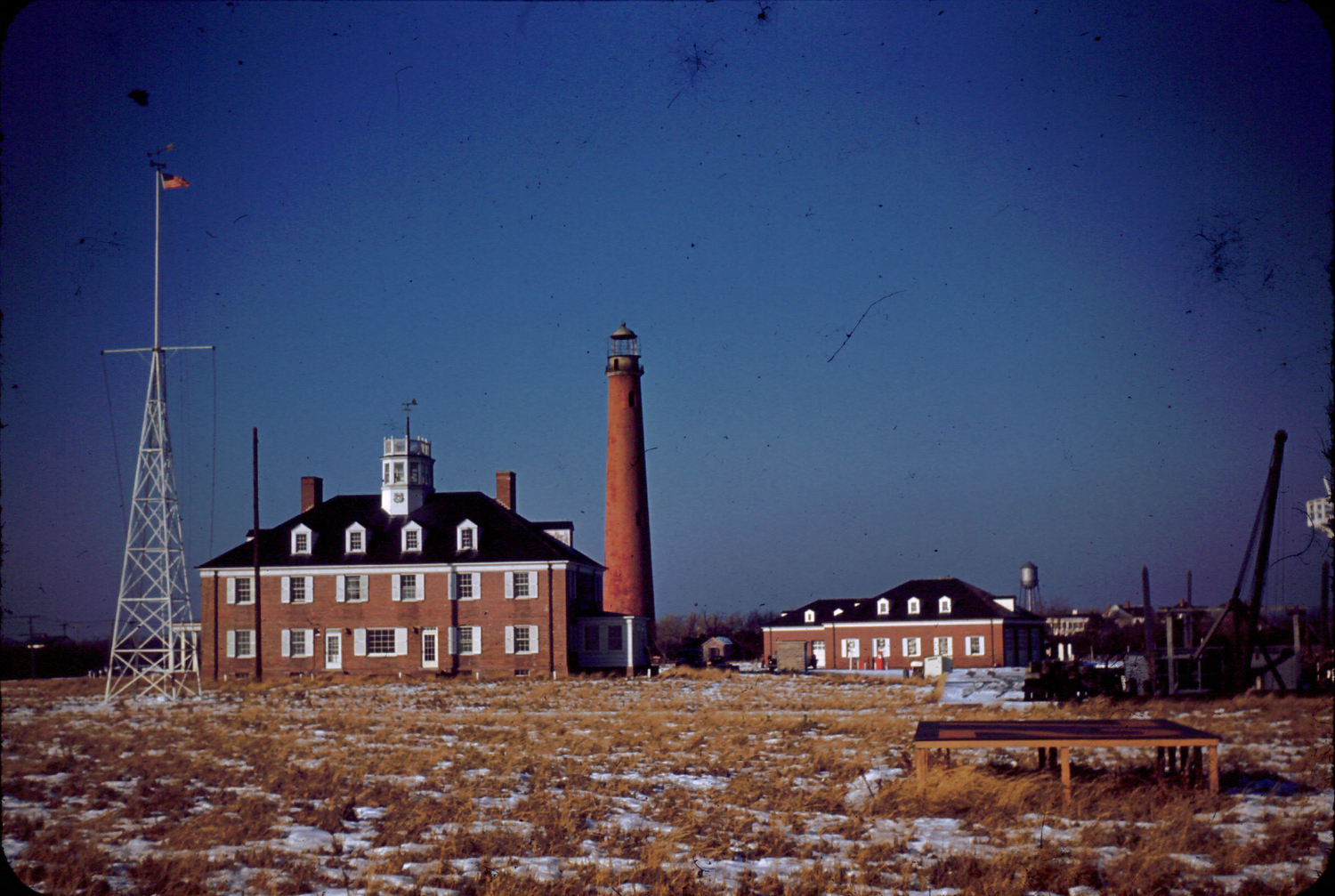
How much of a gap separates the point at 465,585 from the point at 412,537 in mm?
3493

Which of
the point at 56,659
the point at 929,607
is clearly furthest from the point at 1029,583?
the point at 56,659

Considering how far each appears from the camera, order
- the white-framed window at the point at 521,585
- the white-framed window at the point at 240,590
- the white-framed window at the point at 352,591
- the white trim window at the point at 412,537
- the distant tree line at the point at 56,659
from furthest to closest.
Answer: the distant tree line at the point at 56,659 → the white-framed window at the point at 240,590 → the white trim window at the point at 412,537 → the white-framed window at the point at 352,591 → the white-framed window at the point at 521,585

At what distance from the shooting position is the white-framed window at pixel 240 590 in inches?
1882

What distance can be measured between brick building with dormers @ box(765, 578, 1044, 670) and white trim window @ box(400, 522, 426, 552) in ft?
88.0

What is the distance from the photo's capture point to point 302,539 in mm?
48312

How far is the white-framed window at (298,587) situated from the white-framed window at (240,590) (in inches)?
62.4

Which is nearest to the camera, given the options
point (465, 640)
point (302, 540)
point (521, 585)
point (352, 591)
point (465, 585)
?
point (521, 585)

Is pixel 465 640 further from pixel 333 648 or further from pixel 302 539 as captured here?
pixel 302 539

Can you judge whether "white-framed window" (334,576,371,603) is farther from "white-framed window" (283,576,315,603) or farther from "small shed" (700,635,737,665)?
"small shed" (700,635,737,665)

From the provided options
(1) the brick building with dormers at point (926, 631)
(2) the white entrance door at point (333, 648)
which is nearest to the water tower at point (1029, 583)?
(1) the brick building with dormers at point (926, 631)

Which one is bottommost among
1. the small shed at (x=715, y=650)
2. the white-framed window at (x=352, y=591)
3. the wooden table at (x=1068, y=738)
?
the small shed at (x=715, y=650)

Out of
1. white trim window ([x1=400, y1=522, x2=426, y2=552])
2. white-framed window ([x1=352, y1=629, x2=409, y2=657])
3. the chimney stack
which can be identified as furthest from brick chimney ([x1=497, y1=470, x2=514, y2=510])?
white-framed window ([x1=352, y1=629, x2=409, y2=657])

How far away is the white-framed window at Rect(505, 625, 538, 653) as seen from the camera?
46000 mm

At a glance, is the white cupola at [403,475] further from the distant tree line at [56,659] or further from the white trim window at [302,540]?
the distant tree line at [56,659]
